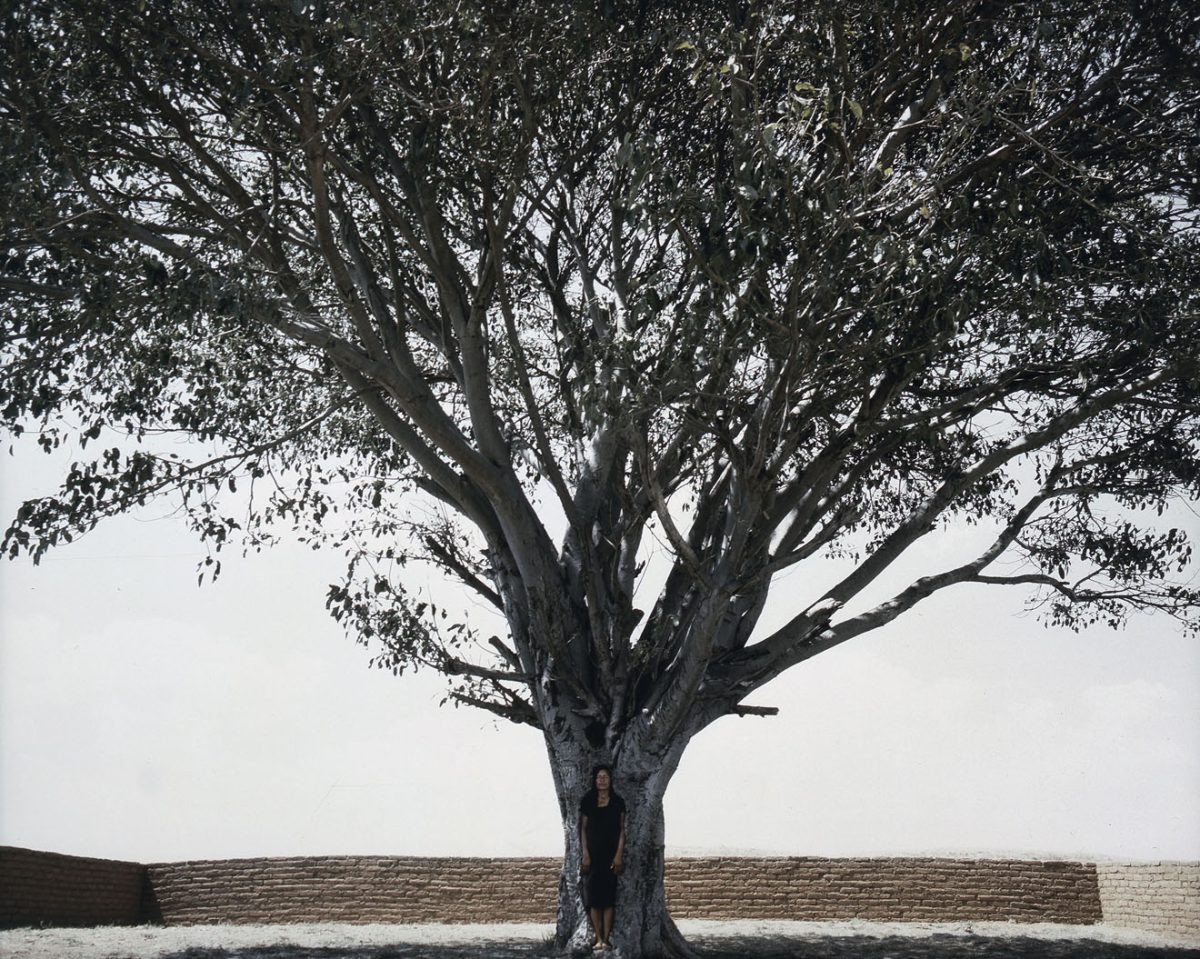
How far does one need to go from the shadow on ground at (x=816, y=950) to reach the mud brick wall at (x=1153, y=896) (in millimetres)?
1653

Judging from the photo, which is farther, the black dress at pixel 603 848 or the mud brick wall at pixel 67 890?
the mud brick wall at pixel 67 890

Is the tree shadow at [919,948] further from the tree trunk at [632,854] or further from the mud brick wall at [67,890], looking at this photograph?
the mud brick wall at [67,890]

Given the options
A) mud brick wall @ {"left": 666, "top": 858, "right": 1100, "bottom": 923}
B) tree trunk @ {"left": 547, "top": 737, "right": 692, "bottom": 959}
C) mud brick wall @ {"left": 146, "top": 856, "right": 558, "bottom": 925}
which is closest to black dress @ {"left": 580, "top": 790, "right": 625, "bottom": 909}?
tree trunk @ {"left": 547, "top": 737, "right": 692, "bottom": 959}

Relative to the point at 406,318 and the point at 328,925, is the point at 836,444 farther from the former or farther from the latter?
the point at 328,925

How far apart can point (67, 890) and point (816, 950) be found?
8.21 m

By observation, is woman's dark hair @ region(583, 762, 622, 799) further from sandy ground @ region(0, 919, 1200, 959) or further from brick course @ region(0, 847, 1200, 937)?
brick course @ region(0, 847, 1200, 937)

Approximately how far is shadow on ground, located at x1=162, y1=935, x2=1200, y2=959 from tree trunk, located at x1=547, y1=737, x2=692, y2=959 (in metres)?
0.31

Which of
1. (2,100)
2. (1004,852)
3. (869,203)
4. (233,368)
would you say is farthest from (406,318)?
(1004,852)

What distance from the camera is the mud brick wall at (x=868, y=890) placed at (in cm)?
1431

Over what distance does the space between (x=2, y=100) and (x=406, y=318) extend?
355cm

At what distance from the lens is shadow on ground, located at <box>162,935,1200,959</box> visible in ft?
31.7

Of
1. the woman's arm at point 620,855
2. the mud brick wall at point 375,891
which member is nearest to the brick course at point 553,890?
the mud brick wall at point 375,891

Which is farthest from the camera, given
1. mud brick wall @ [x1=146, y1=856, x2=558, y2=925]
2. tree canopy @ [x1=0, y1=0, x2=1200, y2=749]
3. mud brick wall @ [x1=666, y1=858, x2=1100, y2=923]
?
mud brick wall @ [x1=666, y1=858, x2=1100, y2=923]

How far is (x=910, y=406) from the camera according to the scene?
1005 cm
